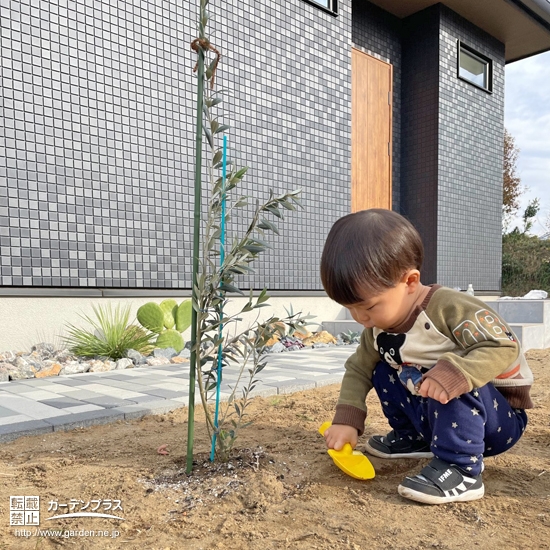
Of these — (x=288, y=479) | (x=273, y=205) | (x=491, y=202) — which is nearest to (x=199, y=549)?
(x=288, y=479)

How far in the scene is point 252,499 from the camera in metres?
1.51

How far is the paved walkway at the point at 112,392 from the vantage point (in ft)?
8.04

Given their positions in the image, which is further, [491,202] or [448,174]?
[491,202]

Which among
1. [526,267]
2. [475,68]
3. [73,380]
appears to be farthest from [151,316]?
[526,267]

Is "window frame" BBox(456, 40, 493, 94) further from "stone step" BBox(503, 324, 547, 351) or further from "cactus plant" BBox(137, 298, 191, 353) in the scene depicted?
"cactus plant" BBox(137, 298, 191, 353)

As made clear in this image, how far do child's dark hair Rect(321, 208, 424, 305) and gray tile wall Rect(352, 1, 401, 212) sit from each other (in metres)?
7.12

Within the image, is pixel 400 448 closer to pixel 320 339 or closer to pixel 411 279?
pixel 411 279

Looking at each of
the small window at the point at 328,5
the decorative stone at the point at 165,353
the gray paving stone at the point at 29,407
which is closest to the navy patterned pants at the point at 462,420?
the gray paving stone at the point at 29,407

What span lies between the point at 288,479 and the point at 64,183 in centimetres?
379

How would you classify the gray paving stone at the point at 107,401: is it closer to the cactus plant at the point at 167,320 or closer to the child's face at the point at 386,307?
the child's face at the point at 386,307

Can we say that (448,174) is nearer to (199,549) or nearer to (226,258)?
(226,258)

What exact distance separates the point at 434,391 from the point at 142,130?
4451mm

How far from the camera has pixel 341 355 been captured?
495 cm

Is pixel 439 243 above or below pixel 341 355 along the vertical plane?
above
